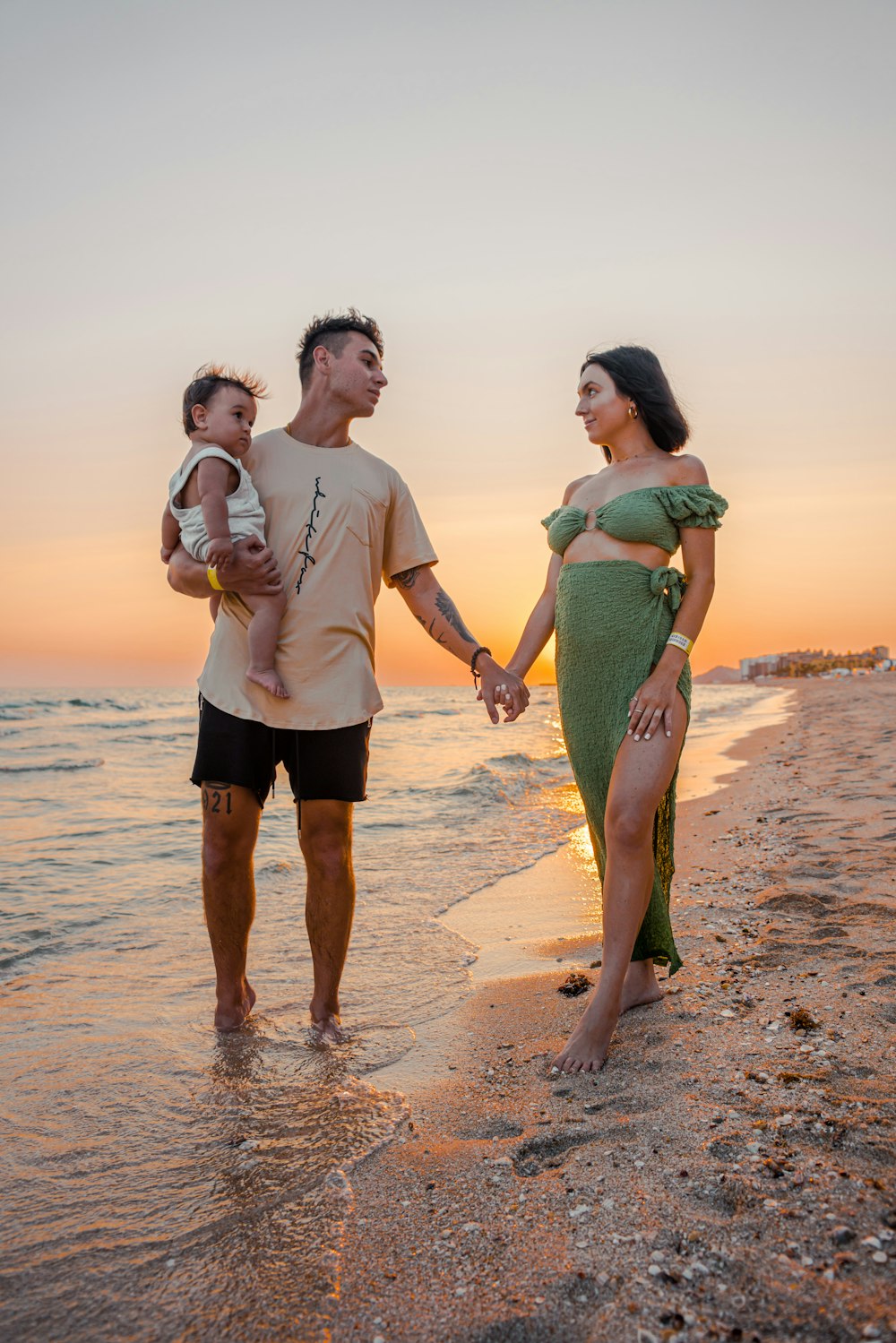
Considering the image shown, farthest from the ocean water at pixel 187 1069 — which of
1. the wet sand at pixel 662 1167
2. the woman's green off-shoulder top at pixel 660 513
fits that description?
the woman's green off-shoulder top at pixel 660 513

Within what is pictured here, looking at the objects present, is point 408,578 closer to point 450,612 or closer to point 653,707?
point 450,612

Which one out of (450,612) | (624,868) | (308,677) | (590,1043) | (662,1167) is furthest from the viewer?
(450,612)

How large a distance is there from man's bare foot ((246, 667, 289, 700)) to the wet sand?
4.35 ft

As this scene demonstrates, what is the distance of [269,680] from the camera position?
323 cm

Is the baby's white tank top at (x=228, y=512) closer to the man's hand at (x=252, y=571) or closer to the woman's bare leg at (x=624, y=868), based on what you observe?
the man's hand at (x=252, y=571)

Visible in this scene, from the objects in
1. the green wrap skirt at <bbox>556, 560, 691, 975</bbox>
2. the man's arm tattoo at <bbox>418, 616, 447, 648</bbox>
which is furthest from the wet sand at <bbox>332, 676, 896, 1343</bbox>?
the man's arm tattoo at <bbox>418, 616, 447, 648</bbox>

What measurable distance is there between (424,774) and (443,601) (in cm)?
913

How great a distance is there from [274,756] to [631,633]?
4.46 ft

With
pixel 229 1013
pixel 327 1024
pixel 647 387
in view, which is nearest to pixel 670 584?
pixel 647 387

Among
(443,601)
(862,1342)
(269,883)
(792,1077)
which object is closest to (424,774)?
(269,883)

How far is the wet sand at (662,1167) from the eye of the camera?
1671mm

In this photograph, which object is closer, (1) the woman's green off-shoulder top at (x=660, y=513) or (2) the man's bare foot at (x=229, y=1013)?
(1) the woman's green off-shoulder top at (x=660, y=513)

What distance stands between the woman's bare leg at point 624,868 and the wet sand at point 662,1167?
0.12 m

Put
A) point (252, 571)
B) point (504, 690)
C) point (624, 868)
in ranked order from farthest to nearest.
A: point (504, 690), point (252, 571), point (624, 868)
